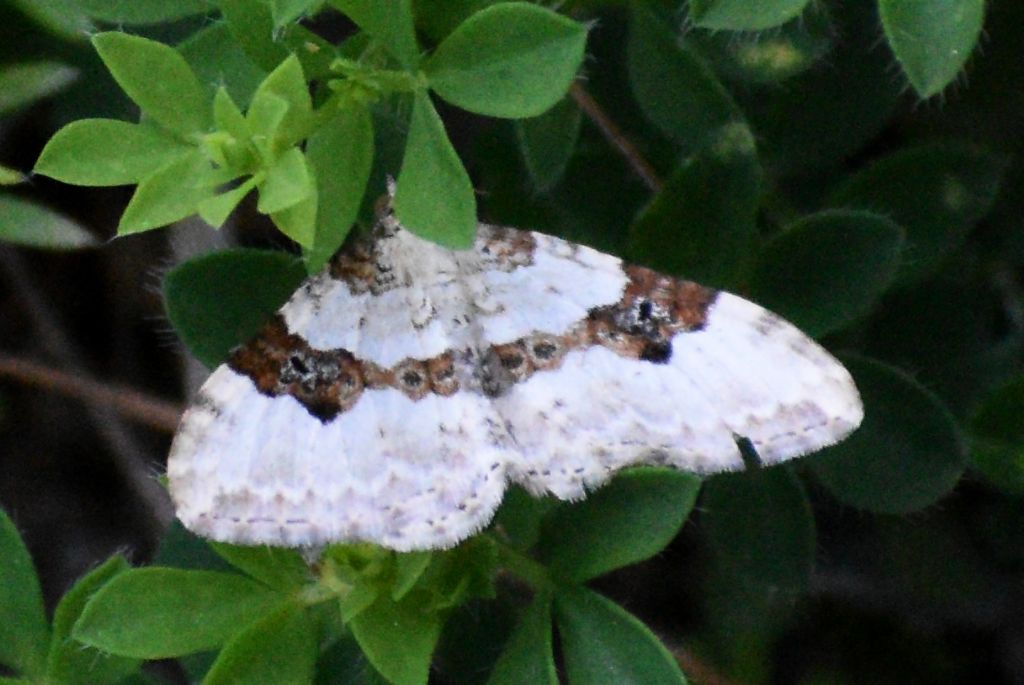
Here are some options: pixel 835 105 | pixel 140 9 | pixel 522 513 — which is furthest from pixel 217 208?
pixel 835 105

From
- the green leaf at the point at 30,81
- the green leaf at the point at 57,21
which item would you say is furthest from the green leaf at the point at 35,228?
the green leaf at the point at 57,21

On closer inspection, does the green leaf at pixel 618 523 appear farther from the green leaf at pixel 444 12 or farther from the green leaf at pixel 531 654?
the green leaf at pixel 444 12

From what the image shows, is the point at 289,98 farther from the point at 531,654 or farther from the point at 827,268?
the point at 827,268

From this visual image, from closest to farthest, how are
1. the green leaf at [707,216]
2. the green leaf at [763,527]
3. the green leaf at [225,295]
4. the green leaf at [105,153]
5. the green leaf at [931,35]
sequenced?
the green leaf at [105,153], the green leaf at [931,35], the green leaf at [225,295], the green leaf at [707,216], the green leaf at [763,527]

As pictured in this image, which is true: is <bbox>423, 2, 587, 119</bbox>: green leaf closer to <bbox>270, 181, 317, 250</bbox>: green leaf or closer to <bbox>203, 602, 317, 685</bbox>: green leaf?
<bbox>270, 181, 317, 250</bbox>: green leaf

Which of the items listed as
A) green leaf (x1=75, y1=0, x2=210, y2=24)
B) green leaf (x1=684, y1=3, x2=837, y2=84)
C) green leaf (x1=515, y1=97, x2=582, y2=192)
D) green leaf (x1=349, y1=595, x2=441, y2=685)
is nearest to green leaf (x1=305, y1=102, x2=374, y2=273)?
green leaf (x1=75, y1=0, x2=210, y2=24)
